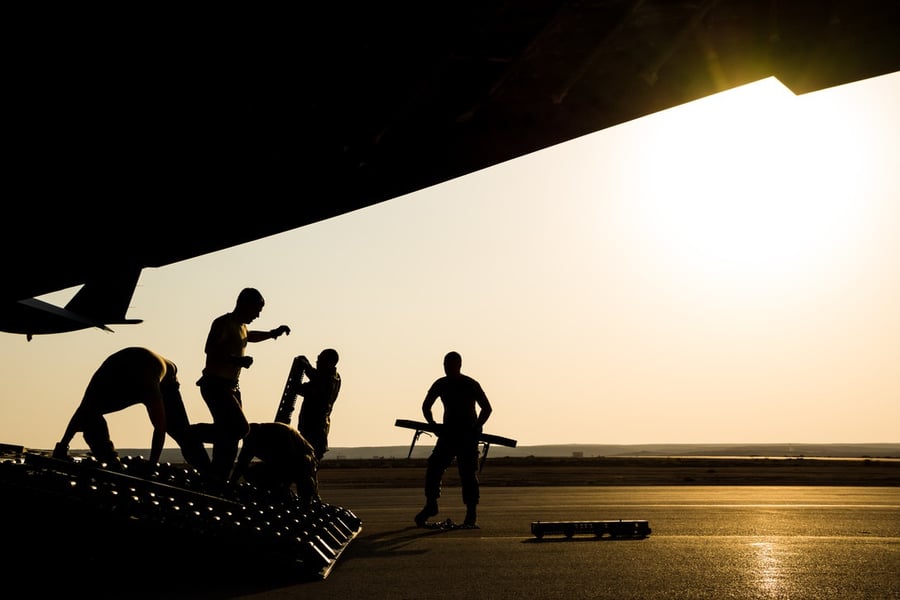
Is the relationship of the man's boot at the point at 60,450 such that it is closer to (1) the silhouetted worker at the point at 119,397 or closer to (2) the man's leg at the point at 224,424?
(1) the silhouetted worker at the point at 119,397

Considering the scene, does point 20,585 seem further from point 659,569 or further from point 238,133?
point 659,569

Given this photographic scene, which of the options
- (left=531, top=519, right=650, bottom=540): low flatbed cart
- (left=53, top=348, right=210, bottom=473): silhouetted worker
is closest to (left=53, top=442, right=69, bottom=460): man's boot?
(left=53, top=348, right=210, bottom=473): silhouetted worker

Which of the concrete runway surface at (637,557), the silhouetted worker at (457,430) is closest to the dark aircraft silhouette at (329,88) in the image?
the concrete runway surface at (637,557)

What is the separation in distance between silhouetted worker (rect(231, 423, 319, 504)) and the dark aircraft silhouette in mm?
4191

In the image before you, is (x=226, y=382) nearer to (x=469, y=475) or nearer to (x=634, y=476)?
(x=469, y=475)

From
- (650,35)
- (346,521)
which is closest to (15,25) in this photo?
(650,35)

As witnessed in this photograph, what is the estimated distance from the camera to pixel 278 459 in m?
9.18

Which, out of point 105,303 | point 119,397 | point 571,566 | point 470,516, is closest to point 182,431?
point 119,397

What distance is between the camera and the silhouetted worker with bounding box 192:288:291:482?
328 inches

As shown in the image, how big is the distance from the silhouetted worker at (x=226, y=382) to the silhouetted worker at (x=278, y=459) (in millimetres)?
401

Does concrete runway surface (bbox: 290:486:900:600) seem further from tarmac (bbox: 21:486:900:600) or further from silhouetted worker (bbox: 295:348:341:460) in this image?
silhouetted worker (bbox: 295:348:341:460)

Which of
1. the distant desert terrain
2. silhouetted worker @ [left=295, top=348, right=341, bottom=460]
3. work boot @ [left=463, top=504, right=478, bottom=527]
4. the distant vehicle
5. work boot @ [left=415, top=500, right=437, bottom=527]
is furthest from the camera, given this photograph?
the distant vehicle

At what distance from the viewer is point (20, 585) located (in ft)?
20.3

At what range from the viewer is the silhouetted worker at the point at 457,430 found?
1140 centimetres
